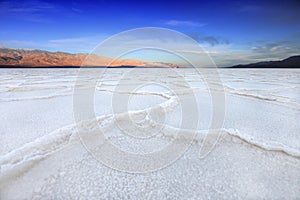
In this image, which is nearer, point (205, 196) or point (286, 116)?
point (205, 196)

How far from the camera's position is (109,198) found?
2.39 feet

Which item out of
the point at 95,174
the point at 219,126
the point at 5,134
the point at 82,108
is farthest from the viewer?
the point at 82,108

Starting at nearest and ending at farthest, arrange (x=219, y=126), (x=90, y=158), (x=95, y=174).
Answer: (x=95, y=174), (x=90, y=158), (x=219, y=126)

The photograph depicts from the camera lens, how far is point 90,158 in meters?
1.00

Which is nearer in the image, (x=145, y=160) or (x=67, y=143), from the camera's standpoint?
(x=145, y=160)

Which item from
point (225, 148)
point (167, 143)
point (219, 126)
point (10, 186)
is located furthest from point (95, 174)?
point (219, 126)

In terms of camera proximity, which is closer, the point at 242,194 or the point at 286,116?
the point at 242,194

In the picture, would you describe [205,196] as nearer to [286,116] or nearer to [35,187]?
[35,187]

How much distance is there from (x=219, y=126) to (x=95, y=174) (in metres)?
1.11

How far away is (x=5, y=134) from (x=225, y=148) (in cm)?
166

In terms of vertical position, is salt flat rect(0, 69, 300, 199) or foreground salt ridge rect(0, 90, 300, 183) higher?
foreground salt ridge rect(0, 90, 300, 183)

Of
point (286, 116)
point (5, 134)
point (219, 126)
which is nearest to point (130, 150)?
point (219, 126)

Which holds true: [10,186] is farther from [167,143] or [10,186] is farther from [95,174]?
[167,143]

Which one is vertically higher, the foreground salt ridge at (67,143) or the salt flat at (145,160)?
the foreground salt ridge at (67,143)
